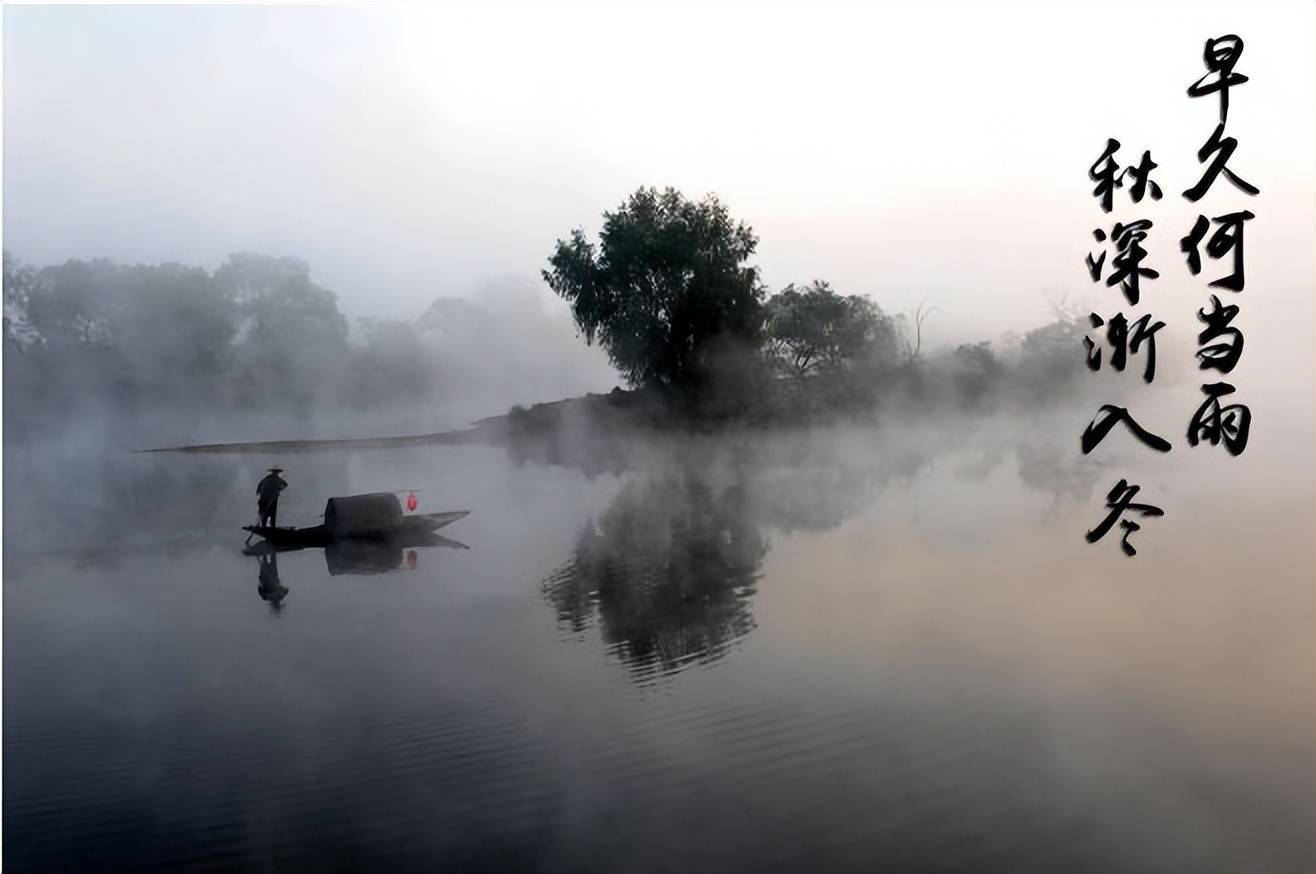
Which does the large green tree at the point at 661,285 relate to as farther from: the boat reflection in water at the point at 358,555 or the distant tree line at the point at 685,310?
the boat reflection in water at the point at 358,555

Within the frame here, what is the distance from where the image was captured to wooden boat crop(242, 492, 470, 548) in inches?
436

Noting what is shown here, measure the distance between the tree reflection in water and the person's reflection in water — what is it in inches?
94.4

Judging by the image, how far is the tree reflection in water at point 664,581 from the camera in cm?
689

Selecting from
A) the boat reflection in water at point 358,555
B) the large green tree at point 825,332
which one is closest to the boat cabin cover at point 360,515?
the boat reflection in water at point 358,555

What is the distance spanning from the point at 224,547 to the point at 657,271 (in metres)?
9.10

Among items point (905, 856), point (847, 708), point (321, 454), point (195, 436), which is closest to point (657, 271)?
point (321, 454)

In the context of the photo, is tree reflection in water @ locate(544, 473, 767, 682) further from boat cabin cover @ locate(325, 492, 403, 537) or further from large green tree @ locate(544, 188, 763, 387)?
large green tree @ locate(544, 188, 763, 387)

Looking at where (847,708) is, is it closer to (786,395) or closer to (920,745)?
(920,745)

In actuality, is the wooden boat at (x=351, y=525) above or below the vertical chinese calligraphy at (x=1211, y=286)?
below

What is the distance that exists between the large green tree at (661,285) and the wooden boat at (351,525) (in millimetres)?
7223

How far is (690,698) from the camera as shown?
226 inches

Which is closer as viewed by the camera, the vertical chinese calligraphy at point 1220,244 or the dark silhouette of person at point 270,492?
the vertical chinese calligraphy at point 1220,244

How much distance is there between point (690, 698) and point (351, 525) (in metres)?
6.50

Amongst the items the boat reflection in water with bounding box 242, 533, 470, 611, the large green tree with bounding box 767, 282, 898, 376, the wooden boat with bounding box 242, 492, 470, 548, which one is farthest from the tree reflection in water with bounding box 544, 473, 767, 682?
the large green tree with bounding box 767, 282, 898, 376
